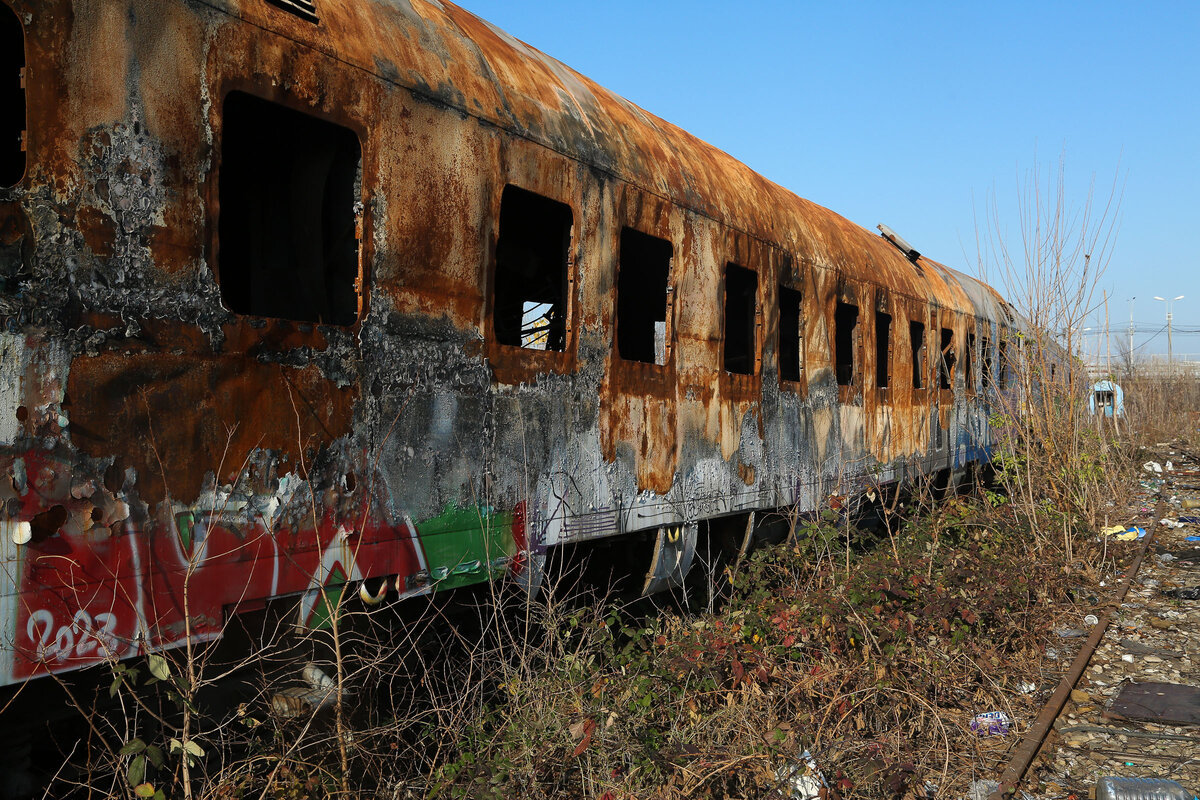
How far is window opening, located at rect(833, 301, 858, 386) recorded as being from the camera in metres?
8.92

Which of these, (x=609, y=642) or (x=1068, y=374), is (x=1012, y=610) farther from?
(x=1068, y=374)

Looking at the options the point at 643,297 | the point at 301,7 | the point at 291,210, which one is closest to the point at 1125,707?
the point at 643,297

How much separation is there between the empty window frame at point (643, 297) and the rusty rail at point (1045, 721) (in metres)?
2.82

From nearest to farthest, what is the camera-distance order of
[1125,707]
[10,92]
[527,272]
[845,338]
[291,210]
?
[10,92]
[291,210]
[1125,707]
[527,272]
[845,338]

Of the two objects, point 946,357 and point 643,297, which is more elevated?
point 643,297

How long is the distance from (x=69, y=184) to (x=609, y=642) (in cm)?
326

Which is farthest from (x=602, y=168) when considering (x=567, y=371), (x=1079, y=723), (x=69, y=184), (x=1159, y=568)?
(x=1159, y=568)

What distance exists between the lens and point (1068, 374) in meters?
10.2

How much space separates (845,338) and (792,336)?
1777 millimetres

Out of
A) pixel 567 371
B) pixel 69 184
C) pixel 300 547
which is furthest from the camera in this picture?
pixel 567 371

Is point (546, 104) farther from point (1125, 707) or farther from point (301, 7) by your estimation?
point (1125, 707)

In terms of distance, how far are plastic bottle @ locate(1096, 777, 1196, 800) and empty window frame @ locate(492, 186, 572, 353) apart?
3.39 meters

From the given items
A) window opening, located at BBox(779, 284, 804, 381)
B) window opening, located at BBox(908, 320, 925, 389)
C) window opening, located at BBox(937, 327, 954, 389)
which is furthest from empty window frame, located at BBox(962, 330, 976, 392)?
window opening, located at BBox(779, 284, 804, 381)

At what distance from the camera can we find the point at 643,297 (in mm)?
7355
